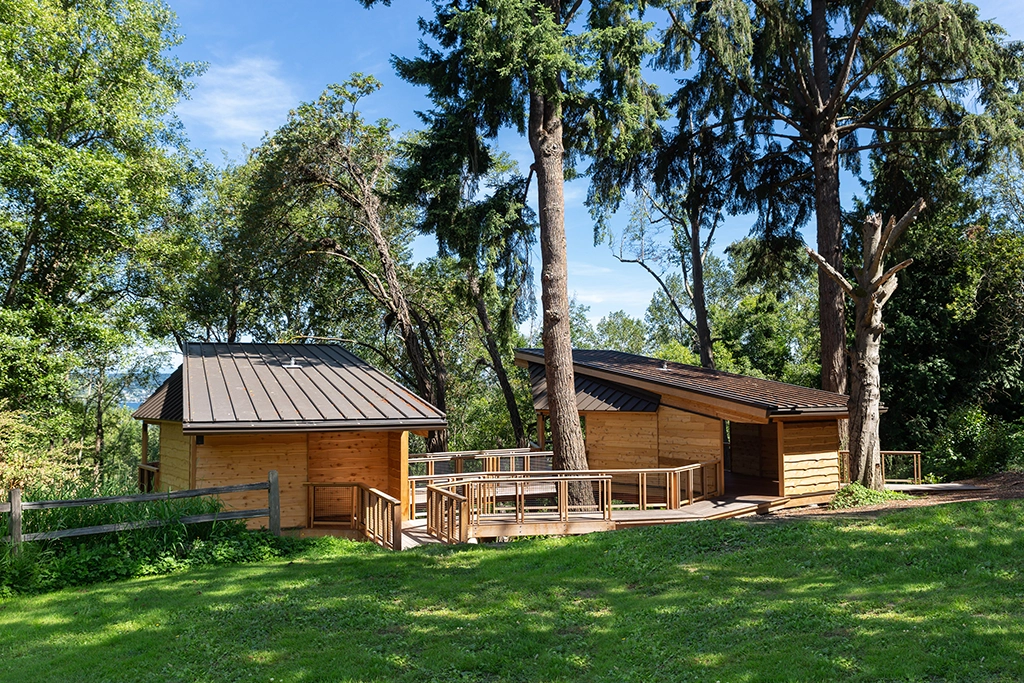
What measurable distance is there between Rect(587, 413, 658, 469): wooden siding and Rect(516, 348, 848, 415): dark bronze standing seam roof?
1.08 m

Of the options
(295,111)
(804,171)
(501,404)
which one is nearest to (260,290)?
(295,111)

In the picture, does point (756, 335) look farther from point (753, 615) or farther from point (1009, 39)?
point (753, 615)

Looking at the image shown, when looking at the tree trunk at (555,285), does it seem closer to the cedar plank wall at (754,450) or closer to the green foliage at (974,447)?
the cedar plank wall at (754,450)

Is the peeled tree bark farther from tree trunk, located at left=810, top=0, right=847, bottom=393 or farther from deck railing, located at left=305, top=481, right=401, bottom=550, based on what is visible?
deck railing, located at left=305, top=481, right=401, bottom=550

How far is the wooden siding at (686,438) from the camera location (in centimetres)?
1498

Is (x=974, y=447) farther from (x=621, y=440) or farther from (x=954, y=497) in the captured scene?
(x=621, y=440)

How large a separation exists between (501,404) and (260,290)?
11444 mm

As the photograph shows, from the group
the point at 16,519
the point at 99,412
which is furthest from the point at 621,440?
the point at 99,412

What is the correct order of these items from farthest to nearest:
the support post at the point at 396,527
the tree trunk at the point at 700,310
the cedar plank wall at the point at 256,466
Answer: the tree trunk at the point at 700,310, the cedar plank wall at the point at 256,466, the support post at the point at 396,527

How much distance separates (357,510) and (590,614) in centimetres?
644

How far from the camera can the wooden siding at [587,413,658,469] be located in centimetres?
1600

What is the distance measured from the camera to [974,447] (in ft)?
62.4

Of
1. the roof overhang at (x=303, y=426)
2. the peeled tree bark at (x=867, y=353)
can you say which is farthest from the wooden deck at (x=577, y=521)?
the peeled tree bark at (x=867, y=353)

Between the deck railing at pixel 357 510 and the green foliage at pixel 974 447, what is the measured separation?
51.5 feet
